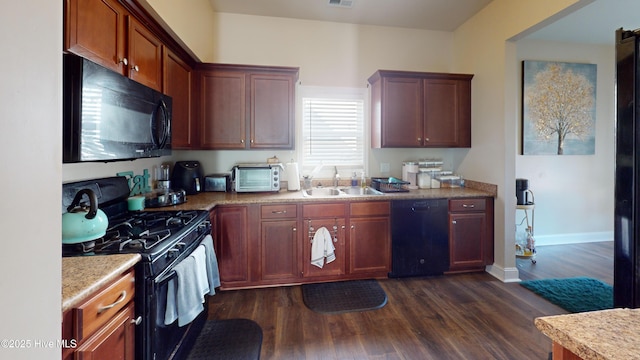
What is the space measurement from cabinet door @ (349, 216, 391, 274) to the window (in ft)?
2.83

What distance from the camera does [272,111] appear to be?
2943mm

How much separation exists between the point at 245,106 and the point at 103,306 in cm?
227

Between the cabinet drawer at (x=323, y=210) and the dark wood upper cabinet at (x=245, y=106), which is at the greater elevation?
the dark wood upper cabinet at (x=245, y=106)

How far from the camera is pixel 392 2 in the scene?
9.78 ft

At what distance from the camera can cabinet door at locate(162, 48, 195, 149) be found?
2.32 metres

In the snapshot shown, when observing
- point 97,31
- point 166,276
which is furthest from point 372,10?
point 166,276

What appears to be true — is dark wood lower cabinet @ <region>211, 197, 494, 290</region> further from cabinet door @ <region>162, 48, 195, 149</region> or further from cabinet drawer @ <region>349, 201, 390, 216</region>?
cabinet door @ <region>162, 48, 195, 149</region>

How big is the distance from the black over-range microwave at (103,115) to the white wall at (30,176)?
0.66 meters

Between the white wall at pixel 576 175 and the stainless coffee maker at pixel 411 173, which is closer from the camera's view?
the stainless coffee maker at pixel 411 173

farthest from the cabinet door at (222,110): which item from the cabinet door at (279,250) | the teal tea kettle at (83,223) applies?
the teal tea kettle at (83,223)

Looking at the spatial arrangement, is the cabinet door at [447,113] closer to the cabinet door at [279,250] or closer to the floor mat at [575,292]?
the floor mat at [575,292]

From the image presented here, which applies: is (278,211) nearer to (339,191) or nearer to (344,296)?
(339,191)

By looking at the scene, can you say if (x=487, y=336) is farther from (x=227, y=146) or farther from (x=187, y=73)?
(x=187, y=73)

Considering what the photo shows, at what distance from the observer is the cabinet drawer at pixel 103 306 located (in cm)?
92
